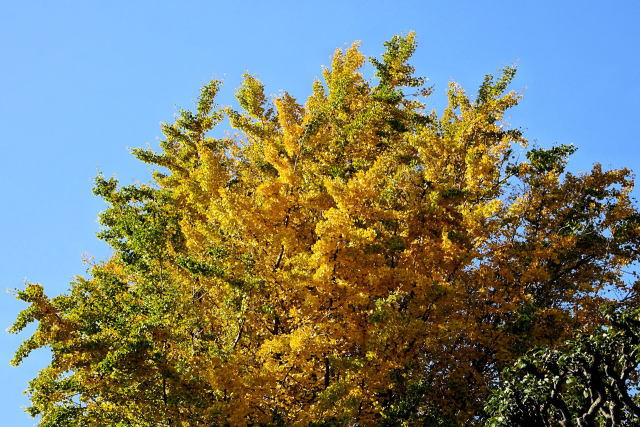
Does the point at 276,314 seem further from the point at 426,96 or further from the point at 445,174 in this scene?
the point at 426,96

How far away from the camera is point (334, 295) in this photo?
44.5 ft

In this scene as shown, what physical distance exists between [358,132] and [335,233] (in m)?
8.78

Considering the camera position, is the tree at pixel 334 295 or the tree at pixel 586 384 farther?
the tree at pixel 334 295

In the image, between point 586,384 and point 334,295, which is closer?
point 586,384

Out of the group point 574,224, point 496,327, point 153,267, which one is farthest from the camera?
point 574,224

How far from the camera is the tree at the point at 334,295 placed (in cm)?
1275

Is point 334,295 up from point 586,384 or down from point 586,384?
up

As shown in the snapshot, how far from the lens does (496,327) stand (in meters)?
16.0

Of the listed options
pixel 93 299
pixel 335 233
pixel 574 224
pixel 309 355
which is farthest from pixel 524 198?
pixel 93 299

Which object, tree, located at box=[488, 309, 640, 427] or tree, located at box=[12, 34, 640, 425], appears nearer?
tree, located at box=[488, 309, 640, 427]

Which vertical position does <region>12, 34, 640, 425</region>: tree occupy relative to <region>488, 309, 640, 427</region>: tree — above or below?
above

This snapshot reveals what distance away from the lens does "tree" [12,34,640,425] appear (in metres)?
12.8

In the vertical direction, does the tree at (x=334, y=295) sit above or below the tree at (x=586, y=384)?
above

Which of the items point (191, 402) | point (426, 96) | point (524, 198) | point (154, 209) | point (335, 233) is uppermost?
point (426, 96)
